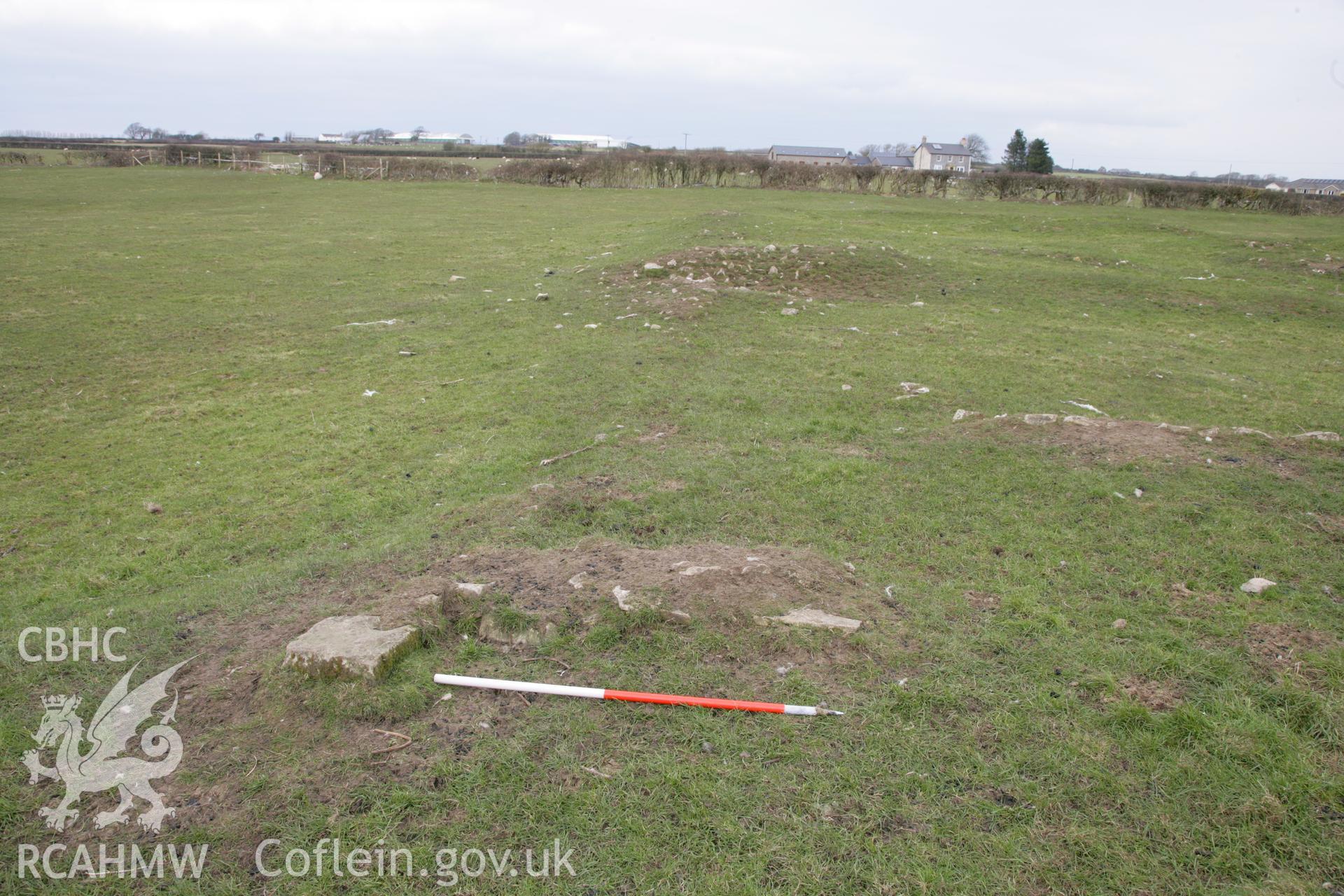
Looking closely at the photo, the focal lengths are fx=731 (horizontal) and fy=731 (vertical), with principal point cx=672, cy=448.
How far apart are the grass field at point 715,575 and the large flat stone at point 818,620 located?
10 centimetres

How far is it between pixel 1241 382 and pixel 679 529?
8879 mm

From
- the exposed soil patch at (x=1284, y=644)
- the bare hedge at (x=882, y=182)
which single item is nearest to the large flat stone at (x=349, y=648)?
the exposed soil patch at (x=1284, y=644)

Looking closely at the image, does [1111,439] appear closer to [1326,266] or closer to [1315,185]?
[1326,266]

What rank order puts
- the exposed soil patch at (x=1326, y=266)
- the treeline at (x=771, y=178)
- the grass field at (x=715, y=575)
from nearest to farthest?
the grass field at (x=715, y=575), the exposed soil patch at (x=1326, y=266), the treeline at (x=771, y=178)

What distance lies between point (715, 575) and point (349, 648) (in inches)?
84.2

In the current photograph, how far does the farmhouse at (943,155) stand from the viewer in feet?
293

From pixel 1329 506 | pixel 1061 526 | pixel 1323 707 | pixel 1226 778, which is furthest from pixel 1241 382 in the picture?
pixel 1226 778

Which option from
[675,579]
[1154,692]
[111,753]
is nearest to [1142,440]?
[1154,692]

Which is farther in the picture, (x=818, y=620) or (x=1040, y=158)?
(x=1040, y=158)

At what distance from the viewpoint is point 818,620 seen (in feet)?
14.3

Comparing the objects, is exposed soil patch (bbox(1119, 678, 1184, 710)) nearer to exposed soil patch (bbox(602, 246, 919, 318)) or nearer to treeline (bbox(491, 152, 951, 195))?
exposed soil patch (bbox(602, 246, 919, 318))

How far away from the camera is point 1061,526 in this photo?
558 cm

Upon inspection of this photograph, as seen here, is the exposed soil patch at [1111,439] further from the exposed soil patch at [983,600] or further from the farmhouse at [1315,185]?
the farmhouse at [1315,185]

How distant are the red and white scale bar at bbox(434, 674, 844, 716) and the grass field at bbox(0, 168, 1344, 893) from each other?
0.06 meters
